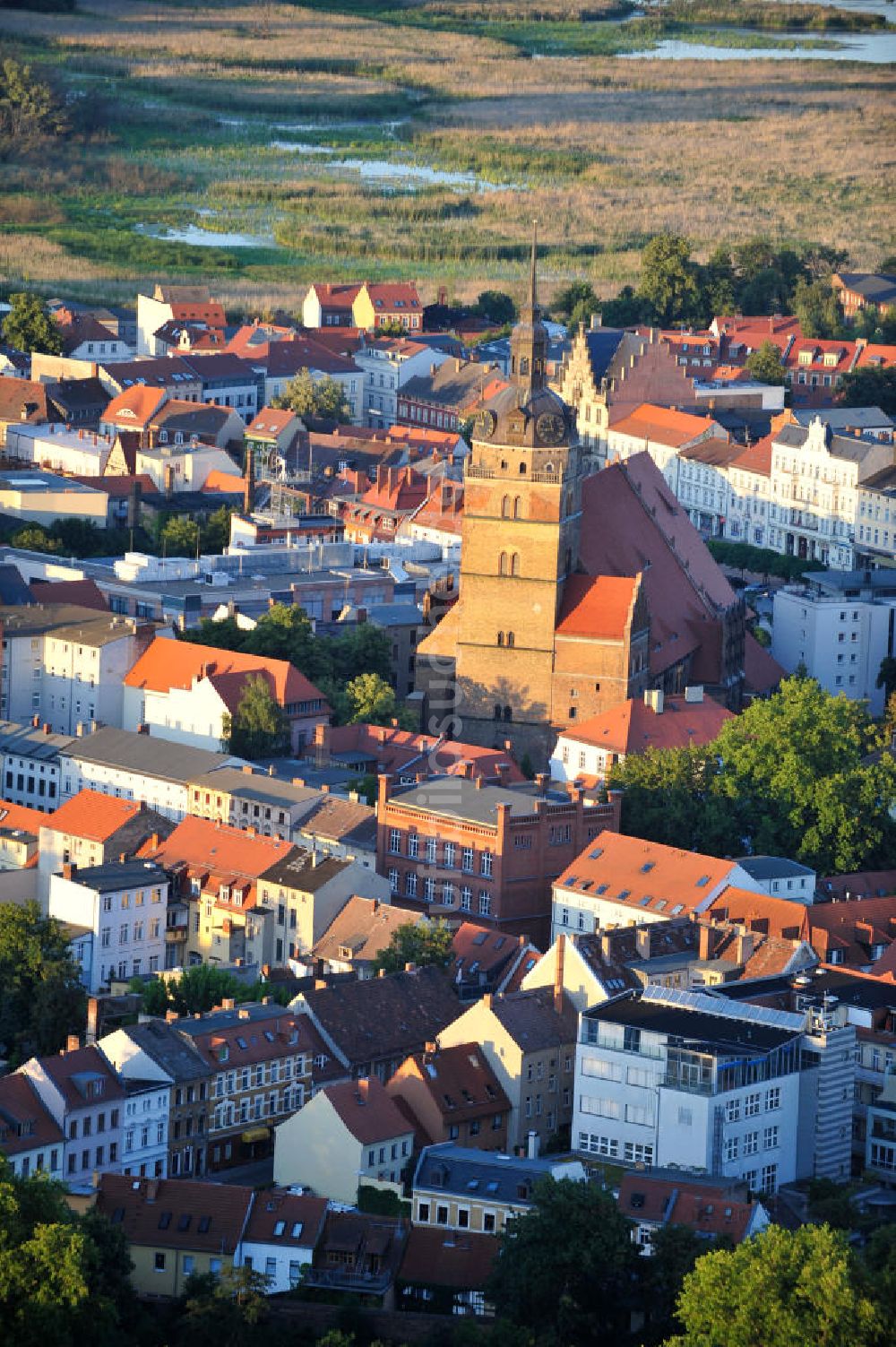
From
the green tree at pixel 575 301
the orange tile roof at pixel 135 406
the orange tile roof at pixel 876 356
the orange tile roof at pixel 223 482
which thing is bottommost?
the green tree at pixel 575 301

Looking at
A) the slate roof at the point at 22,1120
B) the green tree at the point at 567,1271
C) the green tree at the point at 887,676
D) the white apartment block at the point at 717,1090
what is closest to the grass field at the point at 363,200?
the green tree at the point at 887,676

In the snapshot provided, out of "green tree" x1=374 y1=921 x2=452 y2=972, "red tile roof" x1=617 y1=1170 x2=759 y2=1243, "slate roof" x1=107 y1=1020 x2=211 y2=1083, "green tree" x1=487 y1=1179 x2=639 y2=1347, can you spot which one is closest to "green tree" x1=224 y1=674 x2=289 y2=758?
"green tree" x1=374 y1=921 x2=452 y2=972

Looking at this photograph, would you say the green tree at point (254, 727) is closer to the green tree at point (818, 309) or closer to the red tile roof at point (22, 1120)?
the red tile roof at point (22, 1120)

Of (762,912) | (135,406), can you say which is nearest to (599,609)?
(762,912)

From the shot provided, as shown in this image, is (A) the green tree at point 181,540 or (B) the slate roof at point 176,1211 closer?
(B) the slate roof at point 176,1211

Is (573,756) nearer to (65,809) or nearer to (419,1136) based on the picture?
(65,809)

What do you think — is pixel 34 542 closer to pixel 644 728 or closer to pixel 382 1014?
pixel 644 728

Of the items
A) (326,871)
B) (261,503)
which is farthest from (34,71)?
(326,871)
